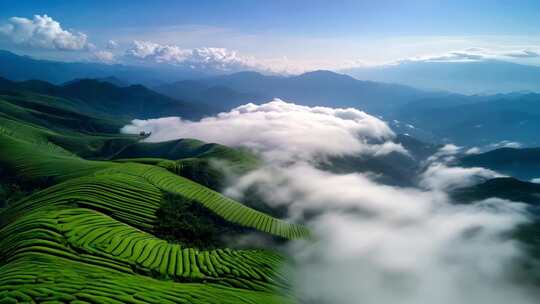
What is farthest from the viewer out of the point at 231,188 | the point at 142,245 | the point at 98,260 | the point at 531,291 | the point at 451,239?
the point at 451,239

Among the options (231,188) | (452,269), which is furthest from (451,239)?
(231,188)

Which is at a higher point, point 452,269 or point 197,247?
point 197,247

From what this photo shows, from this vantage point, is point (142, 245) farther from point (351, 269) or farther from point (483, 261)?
point (483, 261)

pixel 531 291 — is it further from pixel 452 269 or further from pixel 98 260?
pixel 98 260

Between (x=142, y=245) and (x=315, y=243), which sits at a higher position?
(x=142, y=245)

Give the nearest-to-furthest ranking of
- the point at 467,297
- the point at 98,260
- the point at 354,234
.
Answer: the point at 98,260
the point at 467,297
the point at 354,234

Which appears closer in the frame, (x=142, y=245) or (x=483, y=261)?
(x=142, y=245)

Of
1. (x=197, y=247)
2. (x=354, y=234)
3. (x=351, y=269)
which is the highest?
(x=197, y=247)

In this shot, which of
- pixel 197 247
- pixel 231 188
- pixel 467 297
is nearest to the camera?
pixel 197 247

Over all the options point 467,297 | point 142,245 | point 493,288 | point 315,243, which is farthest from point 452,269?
point 142,245
